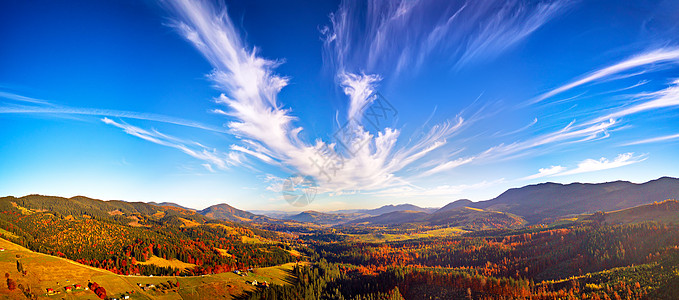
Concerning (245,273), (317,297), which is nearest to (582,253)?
(317,297)

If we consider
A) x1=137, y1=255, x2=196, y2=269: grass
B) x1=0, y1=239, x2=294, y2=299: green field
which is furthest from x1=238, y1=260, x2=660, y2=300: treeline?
x1=137, y1=255, x2=196, y2=269: grass

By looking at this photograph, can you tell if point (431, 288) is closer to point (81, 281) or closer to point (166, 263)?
point (81, 281)

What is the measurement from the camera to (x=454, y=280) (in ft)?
486

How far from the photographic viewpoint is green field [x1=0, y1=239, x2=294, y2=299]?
284ft

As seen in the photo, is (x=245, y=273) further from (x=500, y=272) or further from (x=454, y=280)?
(x=500, y=272)

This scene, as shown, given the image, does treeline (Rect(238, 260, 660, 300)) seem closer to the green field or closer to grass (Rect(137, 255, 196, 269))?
the green field

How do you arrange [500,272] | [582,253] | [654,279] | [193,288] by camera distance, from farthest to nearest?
[500,272] < [582,253] < [193,288] < [654,279]

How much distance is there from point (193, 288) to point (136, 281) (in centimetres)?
2405

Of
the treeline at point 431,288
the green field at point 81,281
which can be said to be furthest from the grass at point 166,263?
the treeline at point 431,288

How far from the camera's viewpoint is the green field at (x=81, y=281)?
3414 inches

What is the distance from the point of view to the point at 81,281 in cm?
9469

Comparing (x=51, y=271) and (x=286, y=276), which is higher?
(x=51, y=271)

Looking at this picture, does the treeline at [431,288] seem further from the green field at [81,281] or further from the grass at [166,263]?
the grass at [166,263]

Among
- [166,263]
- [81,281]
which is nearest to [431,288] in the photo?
[81,281]
